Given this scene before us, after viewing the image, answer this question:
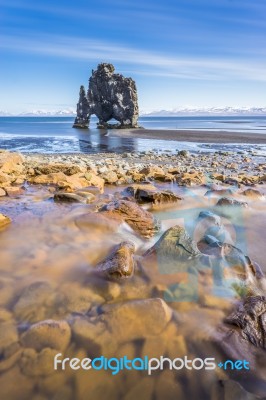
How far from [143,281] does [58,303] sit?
1.13m

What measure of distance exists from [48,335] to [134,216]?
3.28 m

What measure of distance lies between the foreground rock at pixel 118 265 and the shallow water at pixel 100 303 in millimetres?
141

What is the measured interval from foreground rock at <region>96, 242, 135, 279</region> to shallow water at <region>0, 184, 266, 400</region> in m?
0.14

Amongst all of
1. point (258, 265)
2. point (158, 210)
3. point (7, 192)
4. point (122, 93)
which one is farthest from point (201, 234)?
point (122, 93)

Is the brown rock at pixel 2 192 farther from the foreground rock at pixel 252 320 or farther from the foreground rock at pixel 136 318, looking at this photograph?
the foreground rock at pixel 252 320

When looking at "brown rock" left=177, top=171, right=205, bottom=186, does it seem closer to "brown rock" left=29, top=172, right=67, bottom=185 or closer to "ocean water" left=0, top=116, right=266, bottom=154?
"brown rock" left=29, top=172, right=67, bottom=185

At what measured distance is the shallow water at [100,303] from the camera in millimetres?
2537

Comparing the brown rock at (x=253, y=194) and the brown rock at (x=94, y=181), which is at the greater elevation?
the brown rock at (x=94, y=181)

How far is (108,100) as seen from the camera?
269 feet

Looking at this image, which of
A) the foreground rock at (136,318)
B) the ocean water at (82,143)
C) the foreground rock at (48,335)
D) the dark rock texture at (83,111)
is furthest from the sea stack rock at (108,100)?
the foreground rock at (48,335)

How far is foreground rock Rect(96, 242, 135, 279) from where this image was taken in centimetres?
383

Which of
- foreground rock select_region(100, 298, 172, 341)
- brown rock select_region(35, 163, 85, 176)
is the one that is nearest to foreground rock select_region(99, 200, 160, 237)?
foreground rock select_region(100, 298, 172, 341)

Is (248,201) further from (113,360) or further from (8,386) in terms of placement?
(8,386)

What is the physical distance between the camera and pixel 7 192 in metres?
7.71
